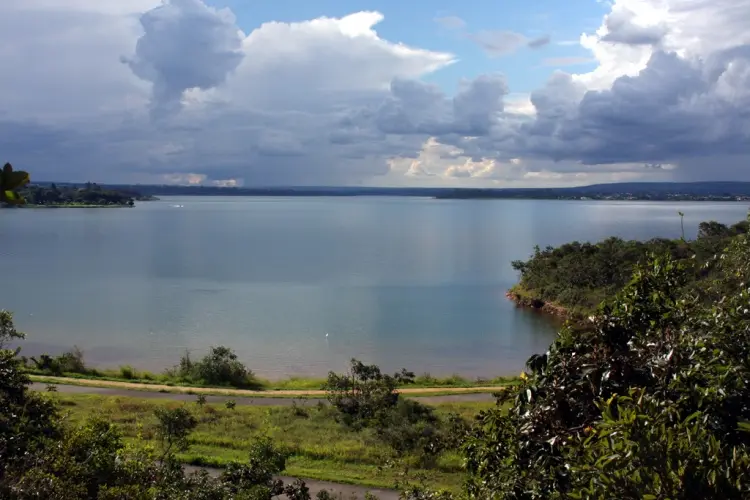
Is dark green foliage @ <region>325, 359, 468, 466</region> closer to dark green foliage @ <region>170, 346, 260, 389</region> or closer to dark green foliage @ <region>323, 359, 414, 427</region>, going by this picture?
dark green foliage @ <region>323, 359, 414, 427</region>

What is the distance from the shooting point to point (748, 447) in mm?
3783

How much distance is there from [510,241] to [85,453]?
110136mm

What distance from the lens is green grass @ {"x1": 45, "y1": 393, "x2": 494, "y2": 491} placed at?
15.4 m

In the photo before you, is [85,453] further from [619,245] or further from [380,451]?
[619,245]

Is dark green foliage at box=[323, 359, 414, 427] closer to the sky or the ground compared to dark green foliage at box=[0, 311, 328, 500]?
closer to the ground

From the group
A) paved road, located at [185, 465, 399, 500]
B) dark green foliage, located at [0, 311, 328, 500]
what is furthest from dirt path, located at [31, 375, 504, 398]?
dark green foliage, located at [0, 311, 328, 500]

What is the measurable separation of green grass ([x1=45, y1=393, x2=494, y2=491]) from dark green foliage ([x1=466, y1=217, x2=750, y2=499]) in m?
9.20

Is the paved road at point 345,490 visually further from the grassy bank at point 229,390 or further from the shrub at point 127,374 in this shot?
the shrub at point 127,374

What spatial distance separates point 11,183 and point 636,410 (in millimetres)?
3556

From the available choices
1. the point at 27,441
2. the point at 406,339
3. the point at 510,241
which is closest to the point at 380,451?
the point at 27,441

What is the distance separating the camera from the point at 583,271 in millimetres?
51875

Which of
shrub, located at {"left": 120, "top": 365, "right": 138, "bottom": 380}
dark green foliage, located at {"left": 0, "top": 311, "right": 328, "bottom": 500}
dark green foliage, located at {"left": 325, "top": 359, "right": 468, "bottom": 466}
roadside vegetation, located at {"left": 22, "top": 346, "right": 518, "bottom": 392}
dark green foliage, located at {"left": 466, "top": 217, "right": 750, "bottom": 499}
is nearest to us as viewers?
dark green foliage, located at {"left": 466, "top": 217, "right": 750, "bottom": 499}

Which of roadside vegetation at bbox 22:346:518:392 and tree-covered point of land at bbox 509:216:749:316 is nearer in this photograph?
roadside vegetation at bbox 22:346:518:392

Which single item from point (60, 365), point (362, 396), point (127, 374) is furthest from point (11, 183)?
point (60, 365)
